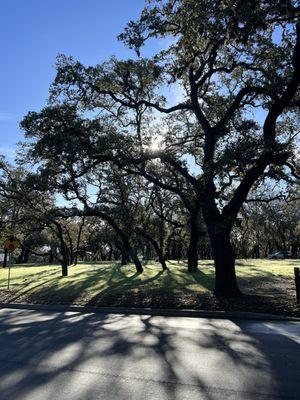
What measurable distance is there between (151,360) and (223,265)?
812 cm

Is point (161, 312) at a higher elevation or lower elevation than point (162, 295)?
lower

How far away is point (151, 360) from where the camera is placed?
22.9ft

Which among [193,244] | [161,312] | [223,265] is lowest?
[161,312]

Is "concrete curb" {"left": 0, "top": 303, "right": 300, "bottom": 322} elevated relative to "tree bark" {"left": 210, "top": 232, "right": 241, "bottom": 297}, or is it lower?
lower

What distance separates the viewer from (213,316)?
11906mm

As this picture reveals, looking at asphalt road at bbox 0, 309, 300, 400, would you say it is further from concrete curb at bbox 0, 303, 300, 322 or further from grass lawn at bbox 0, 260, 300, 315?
grass lawn at bbox 0, 260, 300, 315

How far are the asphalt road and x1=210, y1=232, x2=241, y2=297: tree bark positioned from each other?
3.59 metres

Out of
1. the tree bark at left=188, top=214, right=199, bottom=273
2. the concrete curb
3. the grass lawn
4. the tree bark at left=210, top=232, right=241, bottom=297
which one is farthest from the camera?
the tree bark at left=188, top=214, right=199, bottom=273

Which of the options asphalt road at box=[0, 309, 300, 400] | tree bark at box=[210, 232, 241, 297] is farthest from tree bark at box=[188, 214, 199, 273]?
asphalt road at box=[0, 309, 300, 400]

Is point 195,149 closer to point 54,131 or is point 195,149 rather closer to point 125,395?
point 54,131

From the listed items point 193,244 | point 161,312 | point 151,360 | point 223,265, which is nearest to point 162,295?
point 223,265

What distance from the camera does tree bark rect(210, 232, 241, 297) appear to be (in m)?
14.6

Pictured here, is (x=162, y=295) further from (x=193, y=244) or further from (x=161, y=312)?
(x=193, y=244)

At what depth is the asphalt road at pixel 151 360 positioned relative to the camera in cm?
541
